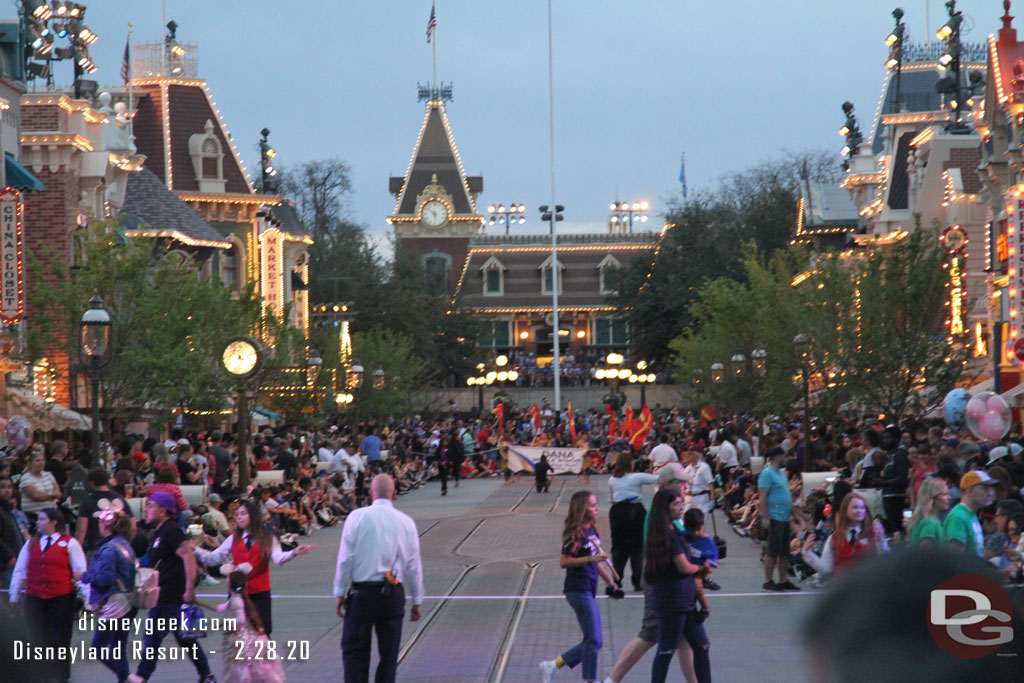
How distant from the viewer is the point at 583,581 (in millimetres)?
10891

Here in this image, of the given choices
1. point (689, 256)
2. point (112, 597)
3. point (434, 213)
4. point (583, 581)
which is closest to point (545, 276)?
point (434, 213)

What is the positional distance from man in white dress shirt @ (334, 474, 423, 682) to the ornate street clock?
39.0 ft

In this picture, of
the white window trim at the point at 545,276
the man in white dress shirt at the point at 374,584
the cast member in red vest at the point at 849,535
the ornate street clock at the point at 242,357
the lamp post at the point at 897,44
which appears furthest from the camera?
the white window trim at the point at 545,276

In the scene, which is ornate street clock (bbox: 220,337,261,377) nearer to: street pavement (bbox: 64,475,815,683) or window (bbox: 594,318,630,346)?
street pavement (bbox: 64,475,815,683)

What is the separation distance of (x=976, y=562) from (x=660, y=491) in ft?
26.1

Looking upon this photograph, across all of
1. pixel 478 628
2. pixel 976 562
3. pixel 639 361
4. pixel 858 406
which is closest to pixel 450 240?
pixel 639 361

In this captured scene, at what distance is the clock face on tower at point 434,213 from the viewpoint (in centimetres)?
9325

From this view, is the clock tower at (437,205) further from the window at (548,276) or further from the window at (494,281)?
the window at (548,276)

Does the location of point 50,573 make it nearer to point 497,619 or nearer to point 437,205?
point 497,619

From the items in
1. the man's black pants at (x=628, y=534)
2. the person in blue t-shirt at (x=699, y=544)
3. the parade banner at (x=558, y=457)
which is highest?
the person in blue t-shirt at (x=699, y=544)

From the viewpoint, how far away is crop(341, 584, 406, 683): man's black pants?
9.58 meters

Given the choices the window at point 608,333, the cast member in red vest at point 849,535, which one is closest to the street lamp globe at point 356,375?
the cast member in red vest at point 849,535

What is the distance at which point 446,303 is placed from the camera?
78.4m

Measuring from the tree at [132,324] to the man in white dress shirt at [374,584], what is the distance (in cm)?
1539
